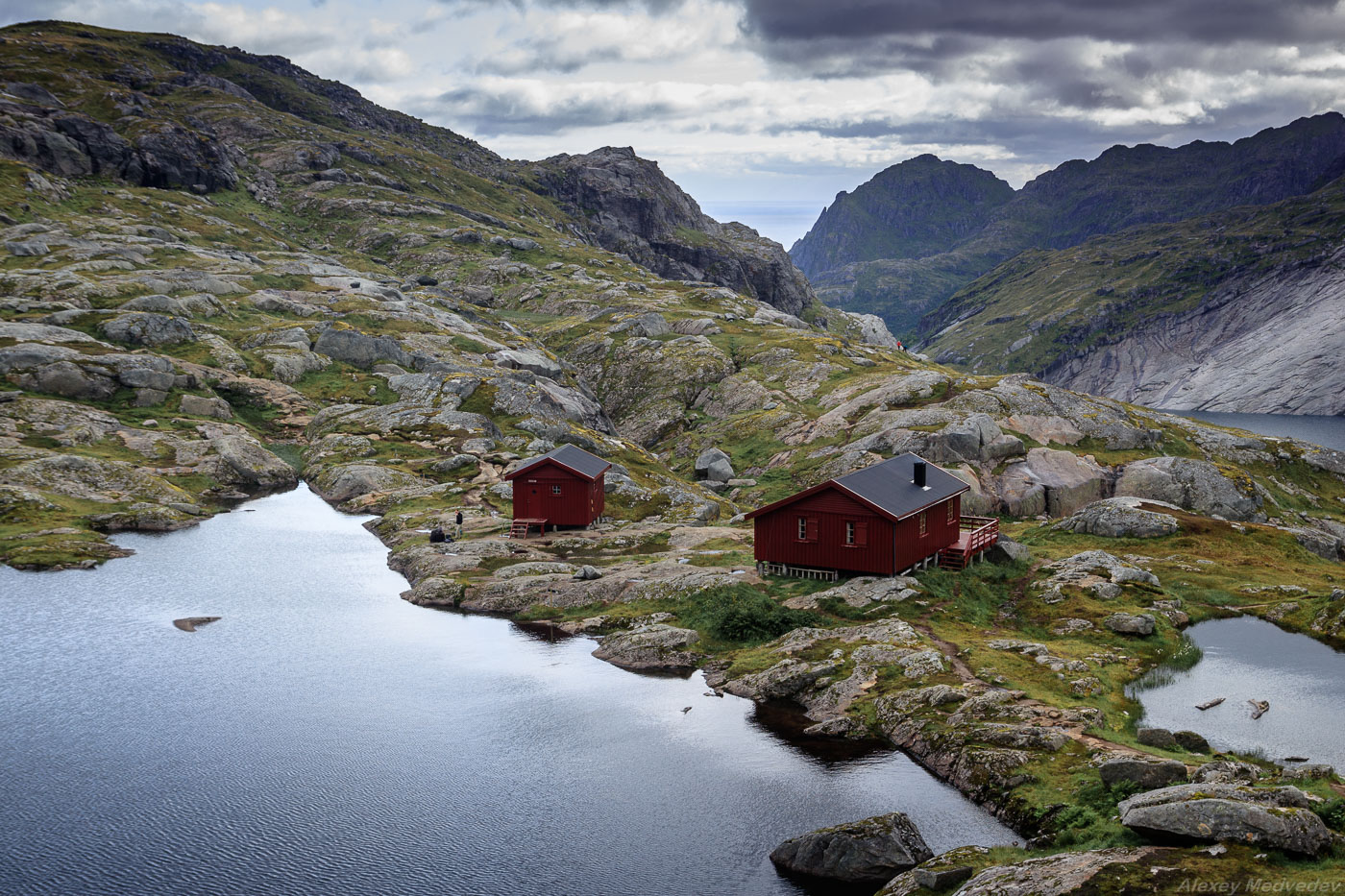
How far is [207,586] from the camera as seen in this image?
68500 mm

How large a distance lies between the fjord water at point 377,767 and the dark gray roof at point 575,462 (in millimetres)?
22105

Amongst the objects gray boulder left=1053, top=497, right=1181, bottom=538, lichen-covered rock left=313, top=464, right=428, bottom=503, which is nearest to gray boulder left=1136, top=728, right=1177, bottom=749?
gray boulder left=1053, top=497, right=1181, bottom=538

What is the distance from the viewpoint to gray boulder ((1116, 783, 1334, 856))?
25397 mm

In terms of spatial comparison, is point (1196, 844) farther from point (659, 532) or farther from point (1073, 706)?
point (659, 532)

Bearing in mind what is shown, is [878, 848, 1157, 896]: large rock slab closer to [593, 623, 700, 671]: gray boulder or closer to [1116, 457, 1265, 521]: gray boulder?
[593, 623, 700, 671]: gray boulder

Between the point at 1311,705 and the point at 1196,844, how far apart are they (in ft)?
80.8

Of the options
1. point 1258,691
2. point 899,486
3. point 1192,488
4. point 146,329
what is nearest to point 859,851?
point 1258,691

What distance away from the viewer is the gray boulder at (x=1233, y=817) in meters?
25.4

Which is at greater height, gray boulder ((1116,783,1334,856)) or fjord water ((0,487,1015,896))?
gray boulder ((1116,783,1334,856))

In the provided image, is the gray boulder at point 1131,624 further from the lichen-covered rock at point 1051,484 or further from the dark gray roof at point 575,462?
the dark gray roof at point 575,462

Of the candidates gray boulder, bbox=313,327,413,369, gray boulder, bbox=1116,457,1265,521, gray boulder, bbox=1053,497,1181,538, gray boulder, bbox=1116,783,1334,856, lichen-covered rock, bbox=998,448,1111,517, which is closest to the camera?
gray boulder, bbox=1116,783,1334,856

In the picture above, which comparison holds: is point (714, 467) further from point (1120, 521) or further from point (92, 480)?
point (92, 480)

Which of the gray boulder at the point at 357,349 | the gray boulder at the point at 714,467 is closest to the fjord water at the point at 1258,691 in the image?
the gray boulder at the point at 714,467

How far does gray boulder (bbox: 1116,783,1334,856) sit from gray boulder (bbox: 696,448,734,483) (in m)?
86.5
